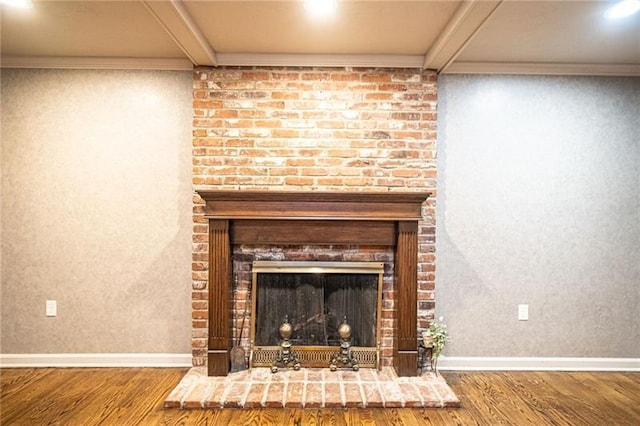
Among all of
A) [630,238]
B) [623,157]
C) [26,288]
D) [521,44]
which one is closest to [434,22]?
[521,44]

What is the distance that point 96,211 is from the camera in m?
3.11

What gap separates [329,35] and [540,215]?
2.05m

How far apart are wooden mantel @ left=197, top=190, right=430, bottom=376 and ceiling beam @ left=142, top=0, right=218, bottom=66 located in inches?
36.1

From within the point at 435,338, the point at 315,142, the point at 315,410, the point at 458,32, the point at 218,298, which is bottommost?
the point at 315,410

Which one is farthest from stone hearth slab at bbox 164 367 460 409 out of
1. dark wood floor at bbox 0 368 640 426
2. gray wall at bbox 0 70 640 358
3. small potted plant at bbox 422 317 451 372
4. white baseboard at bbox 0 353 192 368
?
gray wall at bbox 0 70 640 358

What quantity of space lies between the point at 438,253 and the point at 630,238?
1.48 metres

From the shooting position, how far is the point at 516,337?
10.3 ft

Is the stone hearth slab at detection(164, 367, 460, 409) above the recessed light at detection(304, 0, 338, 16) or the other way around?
the other way around

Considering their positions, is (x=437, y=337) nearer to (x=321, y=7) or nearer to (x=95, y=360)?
(x=321, y=7)

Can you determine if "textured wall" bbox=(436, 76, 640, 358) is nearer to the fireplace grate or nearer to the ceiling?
the ceiling

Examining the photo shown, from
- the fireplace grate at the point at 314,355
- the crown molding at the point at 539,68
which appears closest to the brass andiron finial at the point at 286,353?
the fireplace grate at the point at 314,355

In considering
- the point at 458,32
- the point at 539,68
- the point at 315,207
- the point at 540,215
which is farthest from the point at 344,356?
the point at 539,68

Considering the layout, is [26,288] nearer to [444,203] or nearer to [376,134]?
[376,134]

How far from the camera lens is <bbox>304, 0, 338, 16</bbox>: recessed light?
2184 mm
